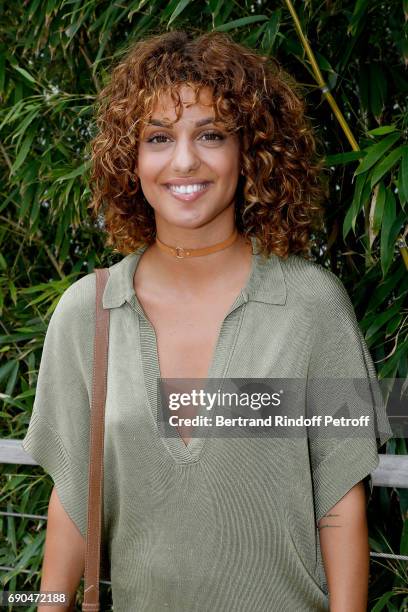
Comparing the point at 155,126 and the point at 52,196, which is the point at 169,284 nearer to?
the point at 155,126

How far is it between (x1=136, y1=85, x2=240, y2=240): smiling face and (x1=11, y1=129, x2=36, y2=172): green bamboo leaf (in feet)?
3.18

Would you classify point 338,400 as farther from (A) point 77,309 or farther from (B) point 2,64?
(B) point 2,64

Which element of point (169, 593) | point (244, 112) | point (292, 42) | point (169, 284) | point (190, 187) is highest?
point (292, 42)

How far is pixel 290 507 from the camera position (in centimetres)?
123

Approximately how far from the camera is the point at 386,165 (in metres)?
1.67

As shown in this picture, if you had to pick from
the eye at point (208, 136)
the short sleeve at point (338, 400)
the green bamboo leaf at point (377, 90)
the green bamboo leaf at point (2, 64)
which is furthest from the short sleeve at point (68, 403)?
the green bamboo leaf at point (2, 64)

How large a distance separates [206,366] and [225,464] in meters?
0.15

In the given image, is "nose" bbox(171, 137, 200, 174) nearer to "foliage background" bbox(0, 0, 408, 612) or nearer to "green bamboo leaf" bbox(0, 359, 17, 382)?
"foliage background" bbox(0, 0, 408, 612)

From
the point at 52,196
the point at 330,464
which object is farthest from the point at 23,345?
the point at 330,464

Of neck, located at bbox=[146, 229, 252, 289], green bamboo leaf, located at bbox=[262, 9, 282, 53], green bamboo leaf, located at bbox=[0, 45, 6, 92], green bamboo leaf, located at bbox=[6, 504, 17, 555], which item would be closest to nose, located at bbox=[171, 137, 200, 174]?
neck, located at bbox=[146, 229, 252, 289]

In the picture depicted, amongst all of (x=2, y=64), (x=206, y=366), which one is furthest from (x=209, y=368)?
(x=2, y=64)

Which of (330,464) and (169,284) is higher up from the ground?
(169,284)

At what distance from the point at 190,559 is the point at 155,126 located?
625 millimetres

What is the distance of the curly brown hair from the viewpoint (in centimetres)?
128
